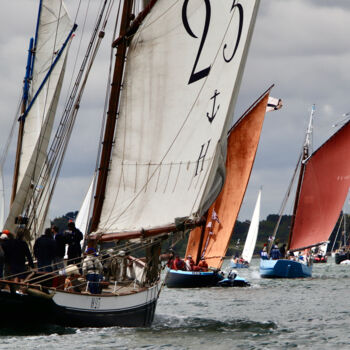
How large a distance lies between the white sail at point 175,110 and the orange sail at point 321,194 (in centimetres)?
4452

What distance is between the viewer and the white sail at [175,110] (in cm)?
2792

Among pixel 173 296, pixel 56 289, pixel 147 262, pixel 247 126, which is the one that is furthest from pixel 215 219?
pixel 56 289

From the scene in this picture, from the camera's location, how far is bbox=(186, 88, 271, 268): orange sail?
6294 cm

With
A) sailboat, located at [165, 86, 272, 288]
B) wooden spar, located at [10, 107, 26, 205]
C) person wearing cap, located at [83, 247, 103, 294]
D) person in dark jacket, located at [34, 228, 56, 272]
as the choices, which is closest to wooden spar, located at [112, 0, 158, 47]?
person wearing cap, located at [83, 247, 103, 294]

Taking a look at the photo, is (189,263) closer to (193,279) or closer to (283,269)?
(193,279)

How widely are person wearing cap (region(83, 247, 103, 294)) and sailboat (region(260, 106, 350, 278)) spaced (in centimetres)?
4495

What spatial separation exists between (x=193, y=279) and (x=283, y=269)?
19.1m

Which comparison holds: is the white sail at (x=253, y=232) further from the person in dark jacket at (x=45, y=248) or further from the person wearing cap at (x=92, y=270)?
the person in dark jacket at (x=45, y=248)

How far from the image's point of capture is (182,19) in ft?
99.6

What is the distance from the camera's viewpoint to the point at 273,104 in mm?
69000

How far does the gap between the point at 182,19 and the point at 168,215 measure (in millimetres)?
6503

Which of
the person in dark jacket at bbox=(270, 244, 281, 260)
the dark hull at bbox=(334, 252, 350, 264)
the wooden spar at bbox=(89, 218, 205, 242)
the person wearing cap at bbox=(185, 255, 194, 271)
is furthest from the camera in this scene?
the dark hull at bbox=(334, 252, 350, 264)

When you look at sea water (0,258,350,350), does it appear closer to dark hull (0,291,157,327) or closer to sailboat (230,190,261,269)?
dark hull (0,291,157,327)

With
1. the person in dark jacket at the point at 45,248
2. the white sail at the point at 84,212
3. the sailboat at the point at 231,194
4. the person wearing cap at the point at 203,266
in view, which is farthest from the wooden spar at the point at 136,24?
the white sail at the point at 84,212
